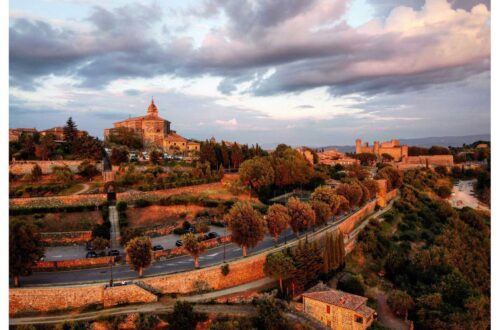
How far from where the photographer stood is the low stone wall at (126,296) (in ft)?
48.6

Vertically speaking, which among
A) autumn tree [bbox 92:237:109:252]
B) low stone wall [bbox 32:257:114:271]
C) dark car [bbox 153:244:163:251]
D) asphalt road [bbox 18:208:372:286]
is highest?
autumn tree [bbox 92:237:109:252]

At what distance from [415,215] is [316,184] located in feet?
35.2

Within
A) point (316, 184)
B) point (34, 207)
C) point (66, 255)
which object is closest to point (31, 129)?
point (34, 207)

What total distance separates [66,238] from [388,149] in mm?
73695

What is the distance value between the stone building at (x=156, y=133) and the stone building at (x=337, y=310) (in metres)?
31.9

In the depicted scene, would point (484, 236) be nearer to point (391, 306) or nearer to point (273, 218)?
point (391, 306)

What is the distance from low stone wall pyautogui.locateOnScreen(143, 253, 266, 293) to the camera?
1586 centimetres

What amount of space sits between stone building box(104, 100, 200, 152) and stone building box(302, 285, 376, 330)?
31917 millimetres

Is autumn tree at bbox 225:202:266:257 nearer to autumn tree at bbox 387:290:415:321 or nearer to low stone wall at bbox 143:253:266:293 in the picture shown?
low stone wall at bbox 143:253:266:293

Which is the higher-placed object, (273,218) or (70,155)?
(70,155)

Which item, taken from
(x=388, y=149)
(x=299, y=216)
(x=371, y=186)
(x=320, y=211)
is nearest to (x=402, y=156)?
(x=388, y=149)

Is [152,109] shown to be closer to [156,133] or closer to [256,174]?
[156,133]

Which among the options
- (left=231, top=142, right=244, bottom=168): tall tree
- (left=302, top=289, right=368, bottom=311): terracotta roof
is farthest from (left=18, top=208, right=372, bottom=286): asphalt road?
(left=231, top=142, right=244, bottom=168): tall tree

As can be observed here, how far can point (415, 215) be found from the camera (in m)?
37.1
